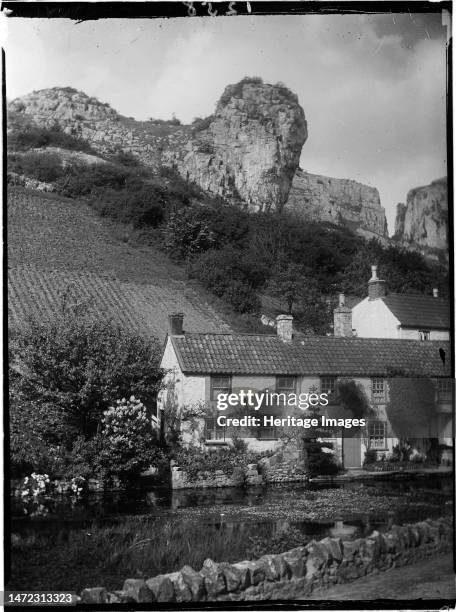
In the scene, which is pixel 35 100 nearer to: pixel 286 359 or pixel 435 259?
pixel 286 359

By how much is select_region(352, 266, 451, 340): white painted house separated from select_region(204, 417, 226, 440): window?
183 cm

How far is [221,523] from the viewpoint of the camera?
23.8 feet

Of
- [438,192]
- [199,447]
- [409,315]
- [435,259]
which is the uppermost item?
[438,192]

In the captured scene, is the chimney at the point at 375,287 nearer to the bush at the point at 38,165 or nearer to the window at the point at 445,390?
the window at the point at 445,390

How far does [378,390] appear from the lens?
24.0 feet

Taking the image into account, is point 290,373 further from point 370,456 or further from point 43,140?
point 43,140

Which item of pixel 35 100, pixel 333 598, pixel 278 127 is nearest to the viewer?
pixel 333 598

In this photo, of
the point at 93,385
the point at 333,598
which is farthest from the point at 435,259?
the point at 93,385

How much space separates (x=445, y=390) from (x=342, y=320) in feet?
4.40

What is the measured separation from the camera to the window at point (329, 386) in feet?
24.3

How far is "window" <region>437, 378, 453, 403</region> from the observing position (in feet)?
23.4

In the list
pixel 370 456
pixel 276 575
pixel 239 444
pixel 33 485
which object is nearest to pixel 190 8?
pixel 239 444

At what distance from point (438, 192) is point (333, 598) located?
13.7 feet

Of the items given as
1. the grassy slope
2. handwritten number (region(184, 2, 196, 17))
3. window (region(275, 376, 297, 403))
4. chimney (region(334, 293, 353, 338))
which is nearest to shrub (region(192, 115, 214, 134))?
handwritten number (region(184, 2, 196, 17))
